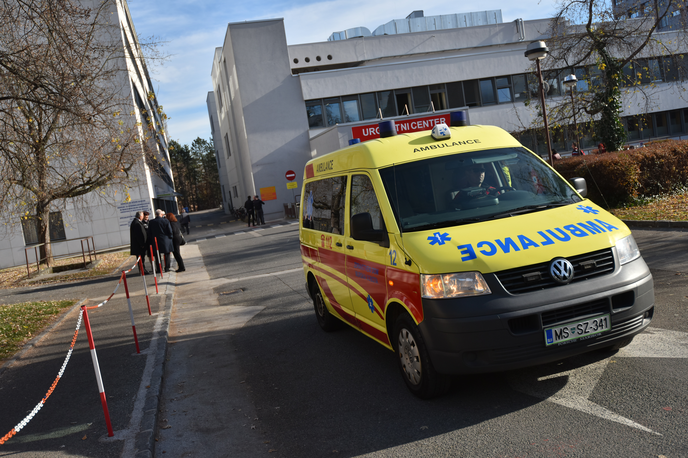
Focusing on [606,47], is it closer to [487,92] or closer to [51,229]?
[487,92]

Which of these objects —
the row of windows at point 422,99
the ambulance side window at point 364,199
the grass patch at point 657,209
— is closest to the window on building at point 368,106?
the row of windows at point 422,99

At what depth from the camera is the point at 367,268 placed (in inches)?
213

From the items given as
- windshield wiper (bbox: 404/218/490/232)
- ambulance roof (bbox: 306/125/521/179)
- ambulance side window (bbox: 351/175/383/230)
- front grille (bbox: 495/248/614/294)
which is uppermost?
ambulance roof (bbox: 306/125/521/179)

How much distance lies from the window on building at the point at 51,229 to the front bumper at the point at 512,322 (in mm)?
29415

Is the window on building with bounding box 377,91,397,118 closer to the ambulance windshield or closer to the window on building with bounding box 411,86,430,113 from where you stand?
the window on building with bounding box 411,86,430,113

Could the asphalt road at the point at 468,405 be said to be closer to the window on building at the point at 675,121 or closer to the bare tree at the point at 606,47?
the bare tree at the point at 606,47

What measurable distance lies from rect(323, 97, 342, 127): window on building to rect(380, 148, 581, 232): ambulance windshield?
36.1 m

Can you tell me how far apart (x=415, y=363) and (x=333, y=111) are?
3747cm

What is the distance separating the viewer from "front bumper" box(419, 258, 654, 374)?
13.7 ft

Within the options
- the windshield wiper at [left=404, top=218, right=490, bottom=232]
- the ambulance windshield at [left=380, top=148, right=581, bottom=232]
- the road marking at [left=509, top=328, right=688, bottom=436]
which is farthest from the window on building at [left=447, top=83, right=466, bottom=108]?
the windshield wiper at [left=404, top=218, right=490, bottom=232]

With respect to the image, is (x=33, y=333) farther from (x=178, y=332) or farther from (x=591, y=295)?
(x=591, y=295)

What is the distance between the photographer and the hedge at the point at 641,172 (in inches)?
590

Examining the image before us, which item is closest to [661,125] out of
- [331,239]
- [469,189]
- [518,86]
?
[518,86]

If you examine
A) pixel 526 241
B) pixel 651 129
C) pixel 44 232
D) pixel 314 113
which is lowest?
pixel 526 241
